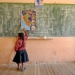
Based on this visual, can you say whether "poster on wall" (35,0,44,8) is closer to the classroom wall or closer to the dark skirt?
the classroom wall

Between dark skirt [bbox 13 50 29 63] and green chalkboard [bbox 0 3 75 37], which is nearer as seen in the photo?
dark skirt [bbox 13 50 29 63]

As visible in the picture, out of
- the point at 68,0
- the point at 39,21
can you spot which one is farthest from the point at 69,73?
the point at 68,0

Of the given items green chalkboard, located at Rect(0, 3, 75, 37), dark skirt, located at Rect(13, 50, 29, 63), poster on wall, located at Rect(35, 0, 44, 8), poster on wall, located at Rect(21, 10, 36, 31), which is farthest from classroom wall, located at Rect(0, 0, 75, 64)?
poster on wall, located at Rect(35, 0, 44, 8)

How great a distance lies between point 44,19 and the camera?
4398mm

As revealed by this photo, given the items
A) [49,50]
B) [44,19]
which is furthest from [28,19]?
[49,50]

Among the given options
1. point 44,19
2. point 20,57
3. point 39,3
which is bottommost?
point 20,57

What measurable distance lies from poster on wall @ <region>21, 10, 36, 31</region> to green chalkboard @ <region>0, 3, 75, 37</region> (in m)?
0.10

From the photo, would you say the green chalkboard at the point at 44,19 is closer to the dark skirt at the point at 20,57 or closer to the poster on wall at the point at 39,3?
the poster on wall at the point at 39,3

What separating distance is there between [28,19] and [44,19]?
0.51 metres

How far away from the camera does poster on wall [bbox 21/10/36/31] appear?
434cm

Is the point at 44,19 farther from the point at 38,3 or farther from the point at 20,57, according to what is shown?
the point at 20,57

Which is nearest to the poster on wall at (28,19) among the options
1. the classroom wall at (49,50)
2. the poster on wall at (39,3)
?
the poster on wall at (39,3)

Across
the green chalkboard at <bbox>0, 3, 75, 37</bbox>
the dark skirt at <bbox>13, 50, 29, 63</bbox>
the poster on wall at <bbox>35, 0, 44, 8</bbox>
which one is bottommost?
the dark skirt at <bbox>13, 50, 29, 63</bbox>

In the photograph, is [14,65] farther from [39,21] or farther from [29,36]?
[39,21]
